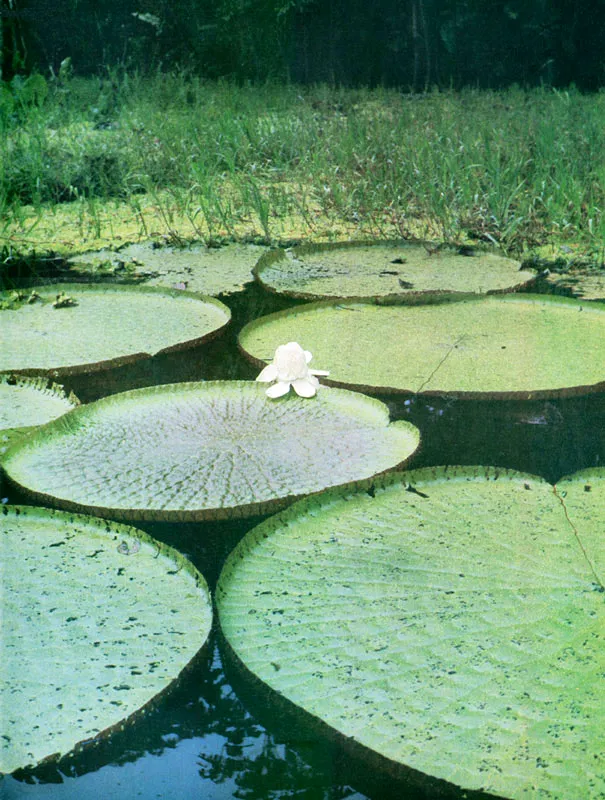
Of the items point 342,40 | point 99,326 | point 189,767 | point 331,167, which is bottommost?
point 189,767

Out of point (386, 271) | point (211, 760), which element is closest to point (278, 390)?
point (211, 760)

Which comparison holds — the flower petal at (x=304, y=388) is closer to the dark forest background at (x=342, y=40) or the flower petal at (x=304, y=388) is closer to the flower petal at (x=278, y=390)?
the flower petal at (x=278, y=390)

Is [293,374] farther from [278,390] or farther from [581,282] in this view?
[581,282]

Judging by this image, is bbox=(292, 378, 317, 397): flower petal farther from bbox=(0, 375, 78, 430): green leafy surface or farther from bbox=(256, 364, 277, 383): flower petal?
bbox=(0, 375, 78, 430): green leafy surface

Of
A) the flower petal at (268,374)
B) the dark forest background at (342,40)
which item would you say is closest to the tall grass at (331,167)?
the dark forest background at (342,40)

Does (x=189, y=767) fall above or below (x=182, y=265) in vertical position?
below

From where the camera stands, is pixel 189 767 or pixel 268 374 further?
pixel 268 374

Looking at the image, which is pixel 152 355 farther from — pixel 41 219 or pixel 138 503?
pixel 41 219
